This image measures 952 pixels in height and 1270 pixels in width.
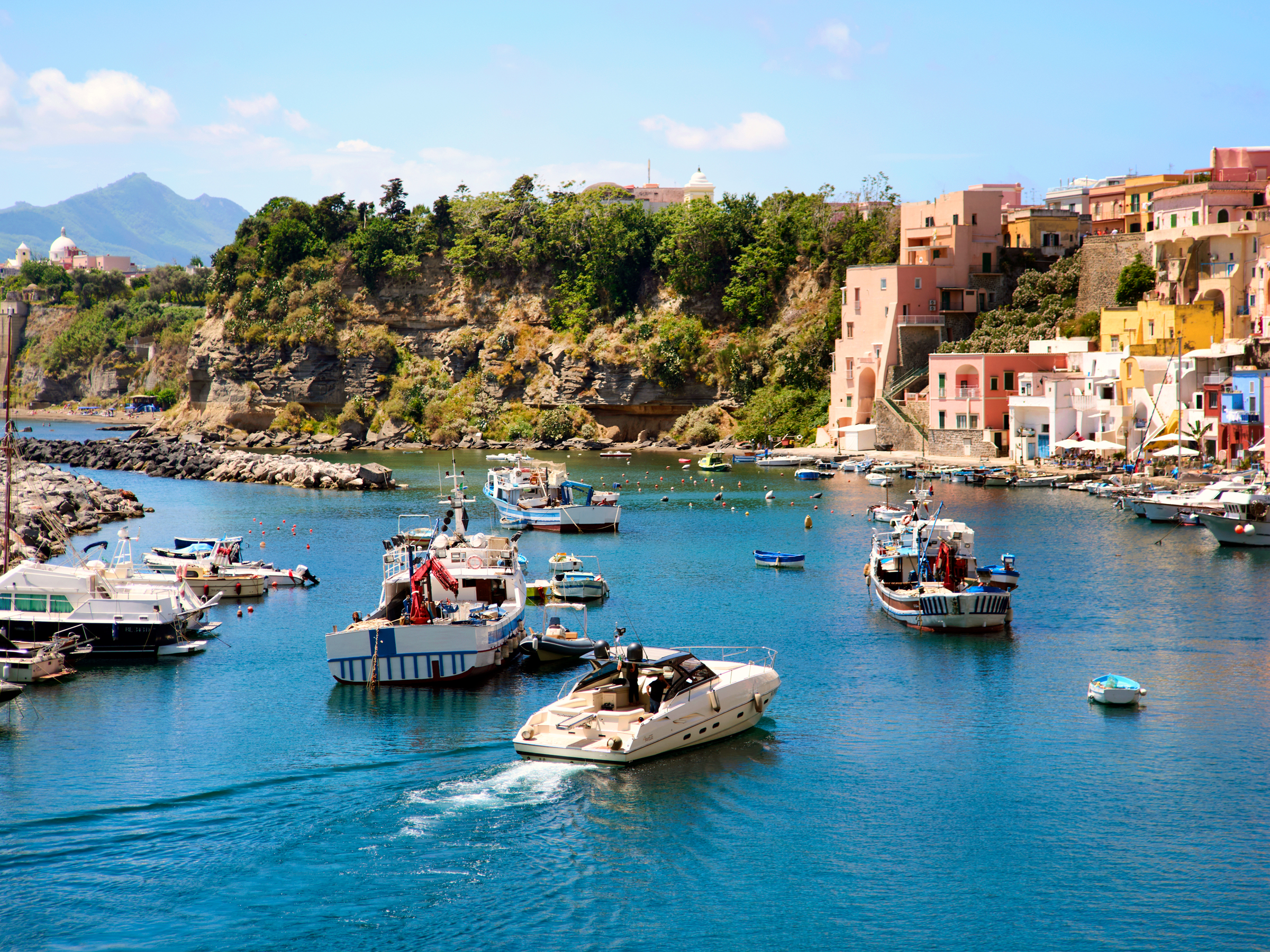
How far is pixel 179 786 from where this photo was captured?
25.2 meters

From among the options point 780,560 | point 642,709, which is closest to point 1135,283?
point 780,560

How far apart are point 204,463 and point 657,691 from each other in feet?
272

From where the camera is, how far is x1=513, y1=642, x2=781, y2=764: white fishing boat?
2614 cm

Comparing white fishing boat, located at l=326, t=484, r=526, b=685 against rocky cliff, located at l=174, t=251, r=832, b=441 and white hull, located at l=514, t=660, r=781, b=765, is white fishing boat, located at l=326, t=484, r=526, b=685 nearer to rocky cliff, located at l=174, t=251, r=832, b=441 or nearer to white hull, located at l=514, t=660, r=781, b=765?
white hull, located at l=514, t=660, r=781, b=765

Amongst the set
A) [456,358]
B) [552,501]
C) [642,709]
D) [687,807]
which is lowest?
[687,807]

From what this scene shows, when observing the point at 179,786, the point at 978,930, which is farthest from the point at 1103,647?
the point at 179,786

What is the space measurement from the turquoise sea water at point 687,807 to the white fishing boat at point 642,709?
60 cm

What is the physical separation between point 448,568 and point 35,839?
51.3 ft

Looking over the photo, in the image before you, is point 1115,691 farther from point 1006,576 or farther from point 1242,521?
point 1242,521

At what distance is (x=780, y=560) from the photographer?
53719 millimetres

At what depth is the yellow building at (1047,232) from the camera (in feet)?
344

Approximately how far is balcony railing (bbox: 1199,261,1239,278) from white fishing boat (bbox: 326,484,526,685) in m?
66.9

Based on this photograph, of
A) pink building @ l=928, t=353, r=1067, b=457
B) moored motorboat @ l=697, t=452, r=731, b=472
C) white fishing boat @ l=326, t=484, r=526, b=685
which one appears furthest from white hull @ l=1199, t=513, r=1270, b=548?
moored motorboat @ l=697, t=452, r=731, b=472

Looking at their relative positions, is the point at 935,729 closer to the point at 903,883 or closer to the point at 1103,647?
the point at 903,883
